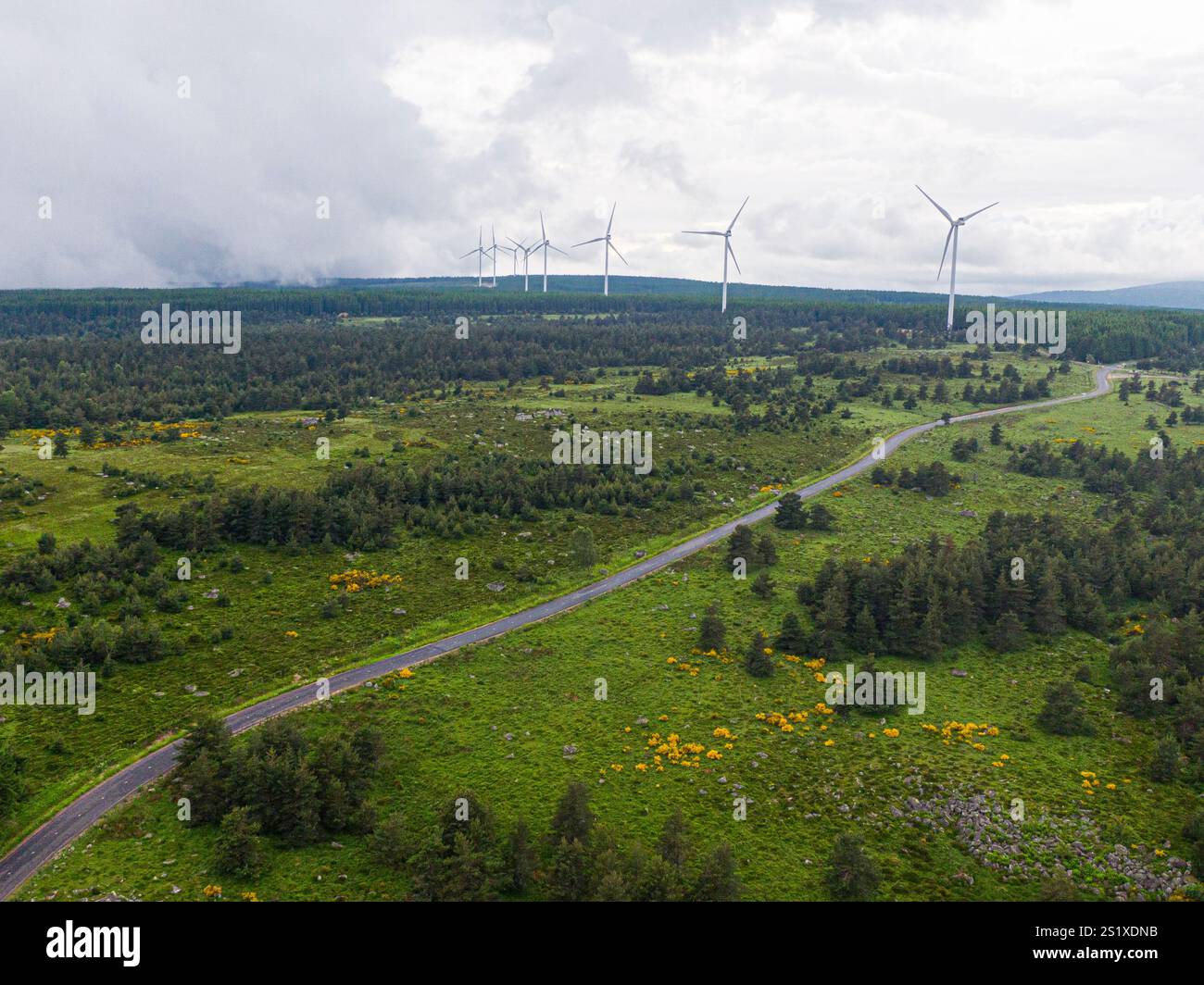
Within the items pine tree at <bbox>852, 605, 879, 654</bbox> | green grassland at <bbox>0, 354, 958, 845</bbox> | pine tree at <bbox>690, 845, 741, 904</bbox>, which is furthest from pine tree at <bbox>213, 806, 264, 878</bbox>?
pine tree at <bbox>852, 605, 879, 654</bbox>

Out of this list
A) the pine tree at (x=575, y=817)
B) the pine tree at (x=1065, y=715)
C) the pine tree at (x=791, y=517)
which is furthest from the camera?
the pine tree at (x=791, y=517)

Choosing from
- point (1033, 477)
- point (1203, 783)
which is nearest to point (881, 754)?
point (1203, 783)

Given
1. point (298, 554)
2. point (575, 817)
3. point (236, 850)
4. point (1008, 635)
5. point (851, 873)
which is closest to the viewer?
point (851, 873)

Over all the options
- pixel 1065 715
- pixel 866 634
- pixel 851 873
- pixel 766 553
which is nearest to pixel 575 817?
pixel 851 873

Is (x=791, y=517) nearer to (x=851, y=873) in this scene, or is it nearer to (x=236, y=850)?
(x=851, y=873)

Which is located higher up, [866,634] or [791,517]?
[791,517]

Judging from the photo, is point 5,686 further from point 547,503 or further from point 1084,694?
point 1084,694

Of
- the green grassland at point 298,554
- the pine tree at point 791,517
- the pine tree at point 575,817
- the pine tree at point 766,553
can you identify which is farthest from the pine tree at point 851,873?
the pine tree at point 791,517

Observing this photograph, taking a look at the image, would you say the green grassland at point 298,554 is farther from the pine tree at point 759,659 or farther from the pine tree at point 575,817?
the pine tree at point 575,817
